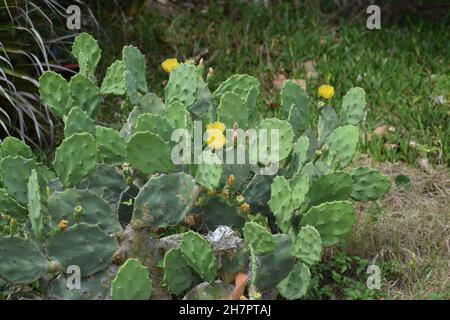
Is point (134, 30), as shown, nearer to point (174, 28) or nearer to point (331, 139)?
point (174, 28)

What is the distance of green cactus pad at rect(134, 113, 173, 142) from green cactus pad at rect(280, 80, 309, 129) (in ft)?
2.08

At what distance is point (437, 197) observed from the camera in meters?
4.27

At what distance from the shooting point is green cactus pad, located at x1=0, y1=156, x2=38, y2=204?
130 inches

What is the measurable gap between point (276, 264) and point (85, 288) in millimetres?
685

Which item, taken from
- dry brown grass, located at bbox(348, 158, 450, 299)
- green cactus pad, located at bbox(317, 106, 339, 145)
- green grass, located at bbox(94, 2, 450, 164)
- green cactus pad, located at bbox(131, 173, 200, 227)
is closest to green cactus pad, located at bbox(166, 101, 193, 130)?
green cactus pad, located at bbox(131, 173, 200, 227)

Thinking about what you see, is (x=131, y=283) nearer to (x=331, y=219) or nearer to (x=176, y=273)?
(x=176, y=273)

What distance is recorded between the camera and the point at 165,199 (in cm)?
317

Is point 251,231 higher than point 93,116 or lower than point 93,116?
lower

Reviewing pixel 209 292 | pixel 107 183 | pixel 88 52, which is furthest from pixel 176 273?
pixel 88 52

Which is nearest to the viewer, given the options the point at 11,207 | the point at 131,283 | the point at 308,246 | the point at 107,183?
the point at 131,283

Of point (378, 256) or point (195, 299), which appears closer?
point (195, 299)

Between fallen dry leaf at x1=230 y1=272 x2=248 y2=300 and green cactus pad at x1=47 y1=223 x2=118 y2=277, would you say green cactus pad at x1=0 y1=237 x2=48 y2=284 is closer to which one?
green cactus pad at x1=47 y1=223 x2=118 y2=277
